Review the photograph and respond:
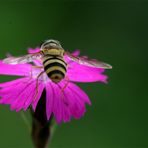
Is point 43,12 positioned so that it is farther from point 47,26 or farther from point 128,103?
point 128,103

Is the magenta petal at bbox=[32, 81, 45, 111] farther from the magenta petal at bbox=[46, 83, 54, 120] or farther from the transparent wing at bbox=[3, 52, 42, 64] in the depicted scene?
the transparent wing at bbox=[3, 52, 42, 64]

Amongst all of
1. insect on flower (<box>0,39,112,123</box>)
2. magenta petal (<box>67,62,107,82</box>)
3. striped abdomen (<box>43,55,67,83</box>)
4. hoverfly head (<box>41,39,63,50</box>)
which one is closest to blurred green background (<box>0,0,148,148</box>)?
magenta petal (<box>67,62,107,82</box>)

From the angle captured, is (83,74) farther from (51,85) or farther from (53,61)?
(53,61)

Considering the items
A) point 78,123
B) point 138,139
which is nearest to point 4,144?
point 78,123

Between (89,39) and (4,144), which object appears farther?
(89,39)

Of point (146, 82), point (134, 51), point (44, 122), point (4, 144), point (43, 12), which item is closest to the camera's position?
point (44, 122)
